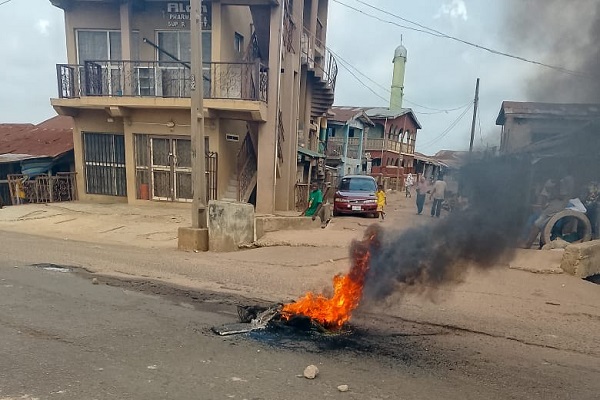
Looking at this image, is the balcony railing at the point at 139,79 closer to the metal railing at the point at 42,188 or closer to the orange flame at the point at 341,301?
the metal railing at the point at 42,188

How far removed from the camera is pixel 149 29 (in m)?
14.7

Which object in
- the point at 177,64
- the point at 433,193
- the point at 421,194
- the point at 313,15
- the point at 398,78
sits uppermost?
the point at 398,78

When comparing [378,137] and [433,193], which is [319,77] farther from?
[378,137]

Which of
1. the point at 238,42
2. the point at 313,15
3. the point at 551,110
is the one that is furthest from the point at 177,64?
the point at 551,110

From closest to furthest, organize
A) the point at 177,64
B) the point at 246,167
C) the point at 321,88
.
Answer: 1. the point at 177,64
2. the point at 246,167
3. the point at 321,88

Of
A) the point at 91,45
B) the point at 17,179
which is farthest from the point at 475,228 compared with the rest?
the point at 17,179

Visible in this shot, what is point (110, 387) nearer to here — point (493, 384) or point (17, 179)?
point (493, 384)

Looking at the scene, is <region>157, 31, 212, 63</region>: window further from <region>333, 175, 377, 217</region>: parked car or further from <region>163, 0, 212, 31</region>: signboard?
<region>333, 175, 377, 217</region>: parked car

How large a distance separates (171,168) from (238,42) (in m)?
5.44

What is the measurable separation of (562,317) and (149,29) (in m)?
15.2

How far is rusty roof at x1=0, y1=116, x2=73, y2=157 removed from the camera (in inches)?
668

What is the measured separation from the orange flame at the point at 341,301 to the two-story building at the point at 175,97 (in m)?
8.69

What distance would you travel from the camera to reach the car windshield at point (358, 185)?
56.3 ft

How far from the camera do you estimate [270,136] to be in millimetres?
13719
